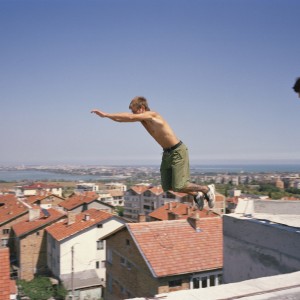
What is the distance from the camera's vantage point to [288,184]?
164m

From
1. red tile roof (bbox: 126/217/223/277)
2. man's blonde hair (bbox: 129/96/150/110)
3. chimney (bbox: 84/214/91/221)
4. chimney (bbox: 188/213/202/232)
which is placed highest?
man's blonde hair (bbox: 129/96/150/110)

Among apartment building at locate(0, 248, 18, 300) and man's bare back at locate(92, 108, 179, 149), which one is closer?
man's bare back at locate(92, 108, 179, 149)

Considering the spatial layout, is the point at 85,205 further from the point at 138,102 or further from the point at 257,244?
the point at 138,102

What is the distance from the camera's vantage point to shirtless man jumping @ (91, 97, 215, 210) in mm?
3686

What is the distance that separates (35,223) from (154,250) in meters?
21.4

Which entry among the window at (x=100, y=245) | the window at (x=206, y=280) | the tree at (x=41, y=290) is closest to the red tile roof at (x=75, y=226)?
the window at (x=100, y=245)

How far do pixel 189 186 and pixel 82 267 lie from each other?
87.5ft

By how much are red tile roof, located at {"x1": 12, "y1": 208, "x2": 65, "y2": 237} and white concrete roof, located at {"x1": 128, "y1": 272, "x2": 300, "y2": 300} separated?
3223 cm

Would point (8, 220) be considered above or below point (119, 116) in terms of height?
below

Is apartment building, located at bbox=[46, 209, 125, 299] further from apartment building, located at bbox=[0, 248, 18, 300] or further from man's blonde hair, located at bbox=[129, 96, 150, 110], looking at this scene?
man's blonde hair, located at bbox=[129, 96, 150, 110]

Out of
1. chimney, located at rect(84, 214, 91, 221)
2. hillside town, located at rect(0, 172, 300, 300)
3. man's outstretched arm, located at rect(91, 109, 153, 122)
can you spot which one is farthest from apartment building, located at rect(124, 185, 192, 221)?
man's outstretched arm, located at rect(91, 109, 153, 122)

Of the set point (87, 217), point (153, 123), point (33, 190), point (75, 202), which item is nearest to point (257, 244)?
point (153, 123)

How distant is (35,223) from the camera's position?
108 ft

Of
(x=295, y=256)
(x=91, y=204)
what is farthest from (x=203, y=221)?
(x=91, y=204)
